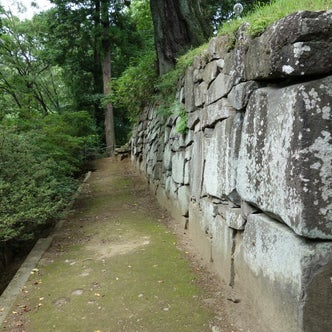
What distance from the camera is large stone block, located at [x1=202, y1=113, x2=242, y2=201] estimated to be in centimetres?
309

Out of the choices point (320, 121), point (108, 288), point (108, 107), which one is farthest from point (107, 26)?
point (320, 121)

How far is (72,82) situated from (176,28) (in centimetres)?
1154

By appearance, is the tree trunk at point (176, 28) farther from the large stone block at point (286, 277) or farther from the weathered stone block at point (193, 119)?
the large stone block at point (286, 277)

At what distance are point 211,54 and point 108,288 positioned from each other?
109 inches

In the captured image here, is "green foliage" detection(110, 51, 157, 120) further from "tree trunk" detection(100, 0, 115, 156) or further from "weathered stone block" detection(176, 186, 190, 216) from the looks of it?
"tree trunk" detection(100, 0, 115, 156)

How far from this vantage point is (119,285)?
368 cm

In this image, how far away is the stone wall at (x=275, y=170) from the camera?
1.98 meters

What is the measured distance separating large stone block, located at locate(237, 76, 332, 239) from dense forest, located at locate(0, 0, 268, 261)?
3356mm

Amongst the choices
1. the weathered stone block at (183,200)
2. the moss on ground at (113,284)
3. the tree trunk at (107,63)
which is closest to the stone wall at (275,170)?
the moss on ground at (113,284)

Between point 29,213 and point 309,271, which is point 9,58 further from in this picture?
point 309,271

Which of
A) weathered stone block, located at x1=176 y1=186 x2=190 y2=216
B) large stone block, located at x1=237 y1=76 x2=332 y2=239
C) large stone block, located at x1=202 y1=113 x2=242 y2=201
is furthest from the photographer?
weathered stone block, located at x1=176 y1=186 x2=190 y2=216

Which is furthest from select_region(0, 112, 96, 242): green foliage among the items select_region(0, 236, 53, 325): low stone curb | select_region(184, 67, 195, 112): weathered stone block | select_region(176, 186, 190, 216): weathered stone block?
select_region(184, 67, 195, 112): weathered stone block

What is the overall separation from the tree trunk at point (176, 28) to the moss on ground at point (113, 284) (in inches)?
132

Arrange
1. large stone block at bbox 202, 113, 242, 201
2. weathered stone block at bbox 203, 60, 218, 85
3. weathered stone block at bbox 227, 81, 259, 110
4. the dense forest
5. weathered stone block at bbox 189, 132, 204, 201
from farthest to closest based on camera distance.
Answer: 1. the dense forest
2. weathered stone block at bbox 189, 132, 204, 201
3. weathered stone block at bbox 203, 60, 218, 85
4. large stone block at bbox 202, 113, 242, 201
5. weathered stone block at bbox 227, 81, 259, 110
